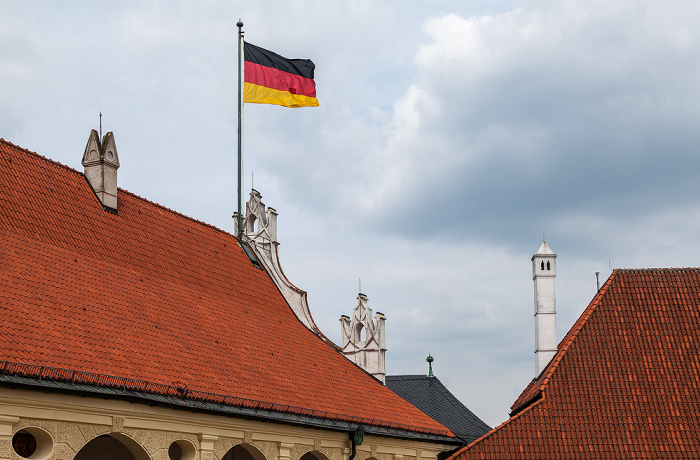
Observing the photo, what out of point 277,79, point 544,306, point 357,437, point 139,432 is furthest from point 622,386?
point 139,432

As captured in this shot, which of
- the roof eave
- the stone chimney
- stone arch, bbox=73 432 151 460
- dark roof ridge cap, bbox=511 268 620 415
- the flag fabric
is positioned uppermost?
the flag fabric

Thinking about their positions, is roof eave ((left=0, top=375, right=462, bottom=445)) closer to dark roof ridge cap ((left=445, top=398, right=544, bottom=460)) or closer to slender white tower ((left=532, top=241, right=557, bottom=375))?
dark roof ridge cap ((left=445, top=398, right=544, bottom=460))

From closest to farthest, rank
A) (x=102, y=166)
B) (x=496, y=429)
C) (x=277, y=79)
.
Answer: (x=102, y=166) < (x=496, y=429) < (x=277, y=79)

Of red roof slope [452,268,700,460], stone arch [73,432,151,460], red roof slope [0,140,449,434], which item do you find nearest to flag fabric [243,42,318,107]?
red roof slope [0,140,449,434]

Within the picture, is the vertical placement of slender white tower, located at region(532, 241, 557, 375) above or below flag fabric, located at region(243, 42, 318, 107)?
below

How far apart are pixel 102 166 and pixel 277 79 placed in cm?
939

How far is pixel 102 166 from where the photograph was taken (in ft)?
72.7

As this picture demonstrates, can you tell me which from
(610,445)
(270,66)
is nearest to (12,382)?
(610,445)

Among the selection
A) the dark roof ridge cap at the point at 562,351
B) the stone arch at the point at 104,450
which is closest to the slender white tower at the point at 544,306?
the dark roof ridge cap at the point at 562,351

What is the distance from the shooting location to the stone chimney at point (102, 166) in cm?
2209

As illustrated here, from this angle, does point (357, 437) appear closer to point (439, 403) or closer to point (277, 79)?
point (277, 79)

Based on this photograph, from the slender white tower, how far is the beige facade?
48.3 feet

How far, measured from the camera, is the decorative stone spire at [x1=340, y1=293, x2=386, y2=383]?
3116cm

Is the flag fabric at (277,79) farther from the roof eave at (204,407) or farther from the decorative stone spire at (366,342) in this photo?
the roof eave at (204,407)
